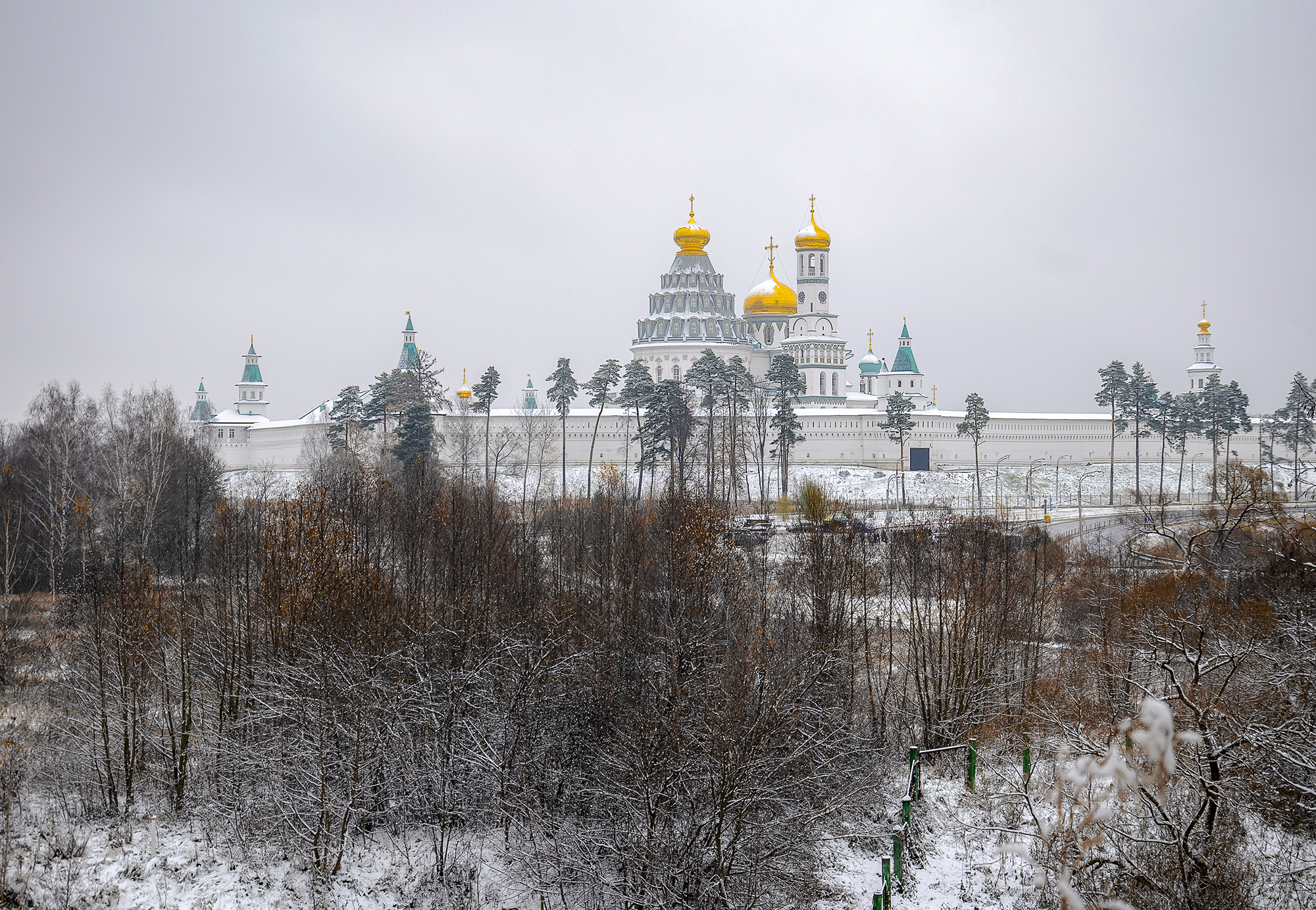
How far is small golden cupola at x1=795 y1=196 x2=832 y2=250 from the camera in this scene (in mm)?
62906

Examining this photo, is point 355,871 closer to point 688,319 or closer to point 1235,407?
point 1235,407

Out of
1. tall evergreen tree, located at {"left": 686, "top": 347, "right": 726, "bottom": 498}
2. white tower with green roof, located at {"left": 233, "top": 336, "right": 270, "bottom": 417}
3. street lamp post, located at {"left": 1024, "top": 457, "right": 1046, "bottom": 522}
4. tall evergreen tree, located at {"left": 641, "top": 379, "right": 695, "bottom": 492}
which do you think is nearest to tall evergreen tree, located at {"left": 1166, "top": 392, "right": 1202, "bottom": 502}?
street lamp post, located at {"left": 1024, "top": 457, "right": 1046, "bottom": 522}

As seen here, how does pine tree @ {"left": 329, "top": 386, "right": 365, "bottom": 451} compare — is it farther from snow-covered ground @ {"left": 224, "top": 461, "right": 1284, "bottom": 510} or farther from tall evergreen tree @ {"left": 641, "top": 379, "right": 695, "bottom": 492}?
tall evergreen tree @ {"left": 641, "top": 379, "right": 695, "bottom": 492}

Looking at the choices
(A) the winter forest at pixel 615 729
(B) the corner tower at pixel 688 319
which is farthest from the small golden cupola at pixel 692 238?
(A) the winter forest at pixel 615 729

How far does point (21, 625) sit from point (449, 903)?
11996mm

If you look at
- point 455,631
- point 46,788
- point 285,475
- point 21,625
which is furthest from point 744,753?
point 285,475

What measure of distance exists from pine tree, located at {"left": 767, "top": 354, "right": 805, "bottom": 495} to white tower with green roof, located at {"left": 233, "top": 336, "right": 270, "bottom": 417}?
42.0 metres

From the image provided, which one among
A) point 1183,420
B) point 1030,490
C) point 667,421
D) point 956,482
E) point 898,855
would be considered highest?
point 1183,420

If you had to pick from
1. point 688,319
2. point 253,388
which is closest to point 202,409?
point 253,388

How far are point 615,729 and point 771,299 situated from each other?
5531 cm

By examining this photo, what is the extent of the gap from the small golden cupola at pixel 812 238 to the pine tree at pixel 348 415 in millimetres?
31468

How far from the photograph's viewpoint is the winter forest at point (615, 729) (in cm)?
846

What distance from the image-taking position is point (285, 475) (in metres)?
51.3

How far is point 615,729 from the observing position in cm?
1000
